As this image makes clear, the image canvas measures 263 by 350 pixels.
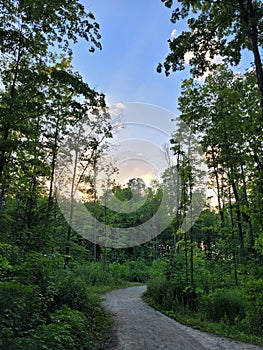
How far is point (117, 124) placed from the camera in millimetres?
18438

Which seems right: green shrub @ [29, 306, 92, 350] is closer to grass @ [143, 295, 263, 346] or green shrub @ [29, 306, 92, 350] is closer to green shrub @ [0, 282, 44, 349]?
green shrub @ [0, 282, 44, 349]

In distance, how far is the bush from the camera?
8461 mm

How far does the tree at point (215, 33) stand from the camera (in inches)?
228

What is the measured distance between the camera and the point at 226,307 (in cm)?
870

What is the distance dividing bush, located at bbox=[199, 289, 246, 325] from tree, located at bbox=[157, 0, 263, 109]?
6.55m

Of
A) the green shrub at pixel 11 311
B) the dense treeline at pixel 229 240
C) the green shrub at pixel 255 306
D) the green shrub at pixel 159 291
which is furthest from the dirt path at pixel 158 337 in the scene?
the green shrub at pixel 159 291

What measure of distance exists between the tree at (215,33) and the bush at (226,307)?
21.5ft

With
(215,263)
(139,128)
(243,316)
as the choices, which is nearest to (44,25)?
(243,316)

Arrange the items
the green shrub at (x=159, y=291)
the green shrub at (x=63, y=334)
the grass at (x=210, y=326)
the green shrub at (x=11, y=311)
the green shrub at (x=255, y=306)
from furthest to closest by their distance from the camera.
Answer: the green shrub at (x=159, y=291) < the green shrub at (x=255, y=306) < the grass at (x=210, y=326) < the green shrub at (x=63, y=334) < the green shrub at (x=11, y=311)

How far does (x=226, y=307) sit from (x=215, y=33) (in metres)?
7.98

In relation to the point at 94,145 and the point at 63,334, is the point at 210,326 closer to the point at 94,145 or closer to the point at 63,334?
the point at 63,334

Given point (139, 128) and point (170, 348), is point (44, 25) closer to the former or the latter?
point (170, 348)

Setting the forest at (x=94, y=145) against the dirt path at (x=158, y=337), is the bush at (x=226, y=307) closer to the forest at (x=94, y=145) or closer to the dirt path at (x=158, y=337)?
the forest at (x=94, y=145)

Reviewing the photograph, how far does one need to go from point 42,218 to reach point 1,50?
5.45 m
